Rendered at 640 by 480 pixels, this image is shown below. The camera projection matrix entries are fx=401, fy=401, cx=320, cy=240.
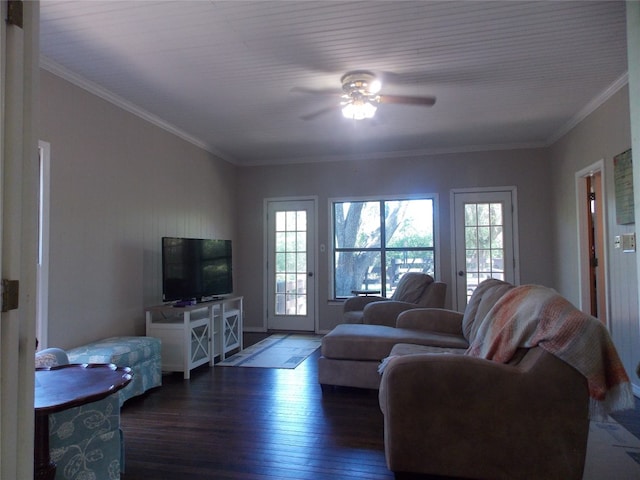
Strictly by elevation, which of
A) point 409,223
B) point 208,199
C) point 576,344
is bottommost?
point 576,344

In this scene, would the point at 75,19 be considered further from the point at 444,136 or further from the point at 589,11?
the point at 444,136

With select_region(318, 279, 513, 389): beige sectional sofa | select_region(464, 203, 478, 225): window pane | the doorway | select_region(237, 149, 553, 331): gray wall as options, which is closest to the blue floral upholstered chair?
select_region(318, 279, 513, 389): beige sectional sofa

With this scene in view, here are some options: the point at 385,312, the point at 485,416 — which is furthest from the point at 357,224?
the point at 485,416

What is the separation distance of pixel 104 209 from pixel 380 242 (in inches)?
145

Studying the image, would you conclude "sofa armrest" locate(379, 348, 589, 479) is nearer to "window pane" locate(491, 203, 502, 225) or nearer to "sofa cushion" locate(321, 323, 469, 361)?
"sofa cushion" locate(321, 323, 469, 361)

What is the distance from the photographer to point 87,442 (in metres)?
1.87

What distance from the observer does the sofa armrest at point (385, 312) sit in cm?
418

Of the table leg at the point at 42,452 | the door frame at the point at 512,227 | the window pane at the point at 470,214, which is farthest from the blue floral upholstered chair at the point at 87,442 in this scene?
the window pane at the point at 470,214

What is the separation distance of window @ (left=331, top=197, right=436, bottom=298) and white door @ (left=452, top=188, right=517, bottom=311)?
378 mm

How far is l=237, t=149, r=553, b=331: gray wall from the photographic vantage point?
5391mm

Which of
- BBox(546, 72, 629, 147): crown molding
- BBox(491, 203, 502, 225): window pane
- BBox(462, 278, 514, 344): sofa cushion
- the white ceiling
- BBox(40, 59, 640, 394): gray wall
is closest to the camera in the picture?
the white ceiling

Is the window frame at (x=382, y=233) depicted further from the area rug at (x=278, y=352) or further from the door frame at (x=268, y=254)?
the area rug at (x=278, y=352)

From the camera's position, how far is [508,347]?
6.51ft

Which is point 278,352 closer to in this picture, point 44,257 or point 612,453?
point 44,257
